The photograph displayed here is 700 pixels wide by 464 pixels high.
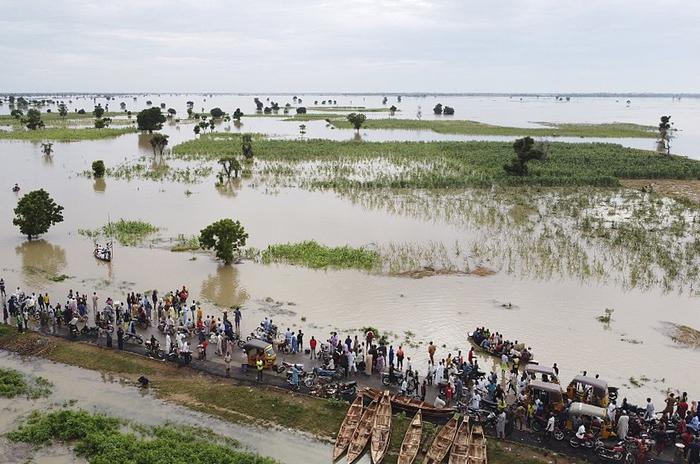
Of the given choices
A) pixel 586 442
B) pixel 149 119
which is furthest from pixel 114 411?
pixel 149 119

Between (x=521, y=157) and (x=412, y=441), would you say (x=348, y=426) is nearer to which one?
(x=412, y=441)

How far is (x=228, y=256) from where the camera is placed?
2694 centimetres

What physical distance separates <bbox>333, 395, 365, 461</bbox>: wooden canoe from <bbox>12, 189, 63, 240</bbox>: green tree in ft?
78.7

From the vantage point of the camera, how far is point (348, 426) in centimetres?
1417

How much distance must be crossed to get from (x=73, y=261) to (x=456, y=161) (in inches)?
1589

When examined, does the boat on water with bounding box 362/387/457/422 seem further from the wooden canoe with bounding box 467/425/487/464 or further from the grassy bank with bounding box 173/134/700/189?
the grassy bank with bounding box 173/134/700/189

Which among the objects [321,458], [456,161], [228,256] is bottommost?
[321,458]

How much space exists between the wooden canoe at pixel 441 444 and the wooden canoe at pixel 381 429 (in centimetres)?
107

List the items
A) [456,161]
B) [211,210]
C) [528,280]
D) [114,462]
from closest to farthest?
1. [114,462]
2. [528,280]
3. [211,210]
4. [456,161]

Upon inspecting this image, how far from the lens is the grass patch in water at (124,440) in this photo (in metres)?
12.8

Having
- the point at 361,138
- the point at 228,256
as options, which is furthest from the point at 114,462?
the point at 361,138

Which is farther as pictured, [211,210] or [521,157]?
[521,157]

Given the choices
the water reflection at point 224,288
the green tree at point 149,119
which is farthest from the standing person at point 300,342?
the green tree at point 149,119

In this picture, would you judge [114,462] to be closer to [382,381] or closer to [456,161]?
[382,381]
